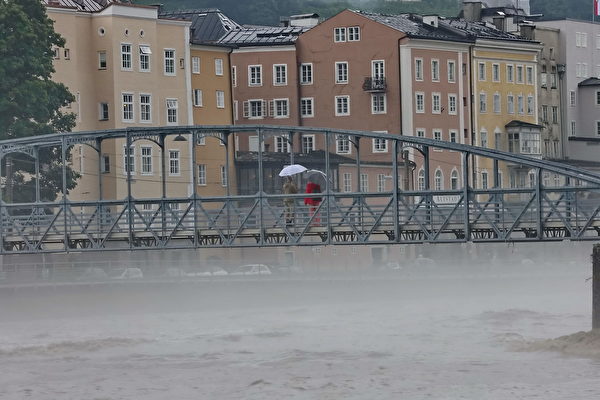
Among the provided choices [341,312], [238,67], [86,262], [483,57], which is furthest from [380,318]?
[483,57]

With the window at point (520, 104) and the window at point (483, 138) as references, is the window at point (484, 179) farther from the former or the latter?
the window at point (520, 104)

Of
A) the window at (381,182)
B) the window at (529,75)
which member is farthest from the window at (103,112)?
the window at (529,75)

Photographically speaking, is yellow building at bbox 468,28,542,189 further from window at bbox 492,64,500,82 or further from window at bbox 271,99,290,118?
window at bbox 271,99,290,118

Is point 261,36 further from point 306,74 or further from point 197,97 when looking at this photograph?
point 197,97

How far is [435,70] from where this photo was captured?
147 meters

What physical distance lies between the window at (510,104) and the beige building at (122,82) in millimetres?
34435

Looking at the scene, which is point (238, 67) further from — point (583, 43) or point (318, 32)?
point (583, 43)

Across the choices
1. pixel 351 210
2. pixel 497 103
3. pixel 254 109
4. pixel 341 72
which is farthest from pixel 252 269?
pixel 351 210

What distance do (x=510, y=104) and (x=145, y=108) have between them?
128ft

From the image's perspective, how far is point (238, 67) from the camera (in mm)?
142500

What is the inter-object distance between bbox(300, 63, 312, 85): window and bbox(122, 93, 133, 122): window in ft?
68.7

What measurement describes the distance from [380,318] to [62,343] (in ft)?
63.2

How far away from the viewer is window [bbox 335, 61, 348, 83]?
477 feet

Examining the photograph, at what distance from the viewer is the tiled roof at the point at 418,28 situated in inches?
5723
